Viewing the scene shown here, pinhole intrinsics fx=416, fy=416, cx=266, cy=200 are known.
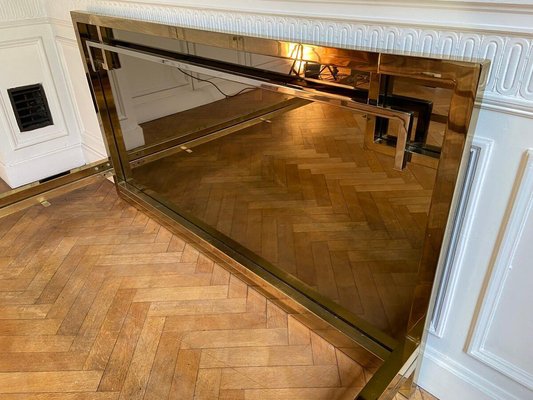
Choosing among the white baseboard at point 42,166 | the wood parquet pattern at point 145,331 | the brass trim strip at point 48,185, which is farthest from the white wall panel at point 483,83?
the white baseboard at point 42,166

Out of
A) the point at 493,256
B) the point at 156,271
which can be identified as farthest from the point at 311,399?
the point at 156,271

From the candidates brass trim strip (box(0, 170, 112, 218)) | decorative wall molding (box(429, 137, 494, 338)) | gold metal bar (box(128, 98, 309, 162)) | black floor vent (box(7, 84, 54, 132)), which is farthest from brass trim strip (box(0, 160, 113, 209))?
decorative wall molding (box(429, 137, 494, 338))

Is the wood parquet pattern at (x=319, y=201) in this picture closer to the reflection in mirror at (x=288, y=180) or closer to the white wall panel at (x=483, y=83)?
the reflection in mirror at (x=288, y=180)

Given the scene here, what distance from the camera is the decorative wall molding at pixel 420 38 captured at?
2.29ft

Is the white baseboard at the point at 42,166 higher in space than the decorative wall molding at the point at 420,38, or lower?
lower

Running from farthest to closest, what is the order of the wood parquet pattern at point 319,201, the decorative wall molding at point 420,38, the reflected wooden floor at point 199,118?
the reflected wooden floor at point 199,118 < the wood parquet pattern at point 319,201 < the decorative wall molding at point 420,38

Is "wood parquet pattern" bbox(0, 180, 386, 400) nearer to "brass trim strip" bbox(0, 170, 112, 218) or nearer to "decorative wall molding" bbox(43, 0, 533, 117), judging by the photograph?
"brass trim strip" bbox(0, 170, 112, 218)

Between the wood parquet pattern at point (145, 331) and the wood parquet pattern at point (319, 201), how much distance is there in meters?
0.18

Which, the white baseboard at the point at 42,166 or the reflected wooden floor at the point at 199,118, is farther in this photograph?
the white baseboard at the point at 42,166

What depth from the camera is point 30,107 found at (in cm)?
204

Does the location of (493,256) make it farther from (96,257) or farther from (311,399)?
(96,257)

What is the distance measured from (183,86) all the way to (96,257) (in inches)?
38.6

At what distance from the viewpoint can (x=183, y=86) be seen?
2113 millimetres

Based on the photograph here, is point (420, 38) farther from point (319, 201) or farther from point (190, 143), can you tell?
point (190, 143)
